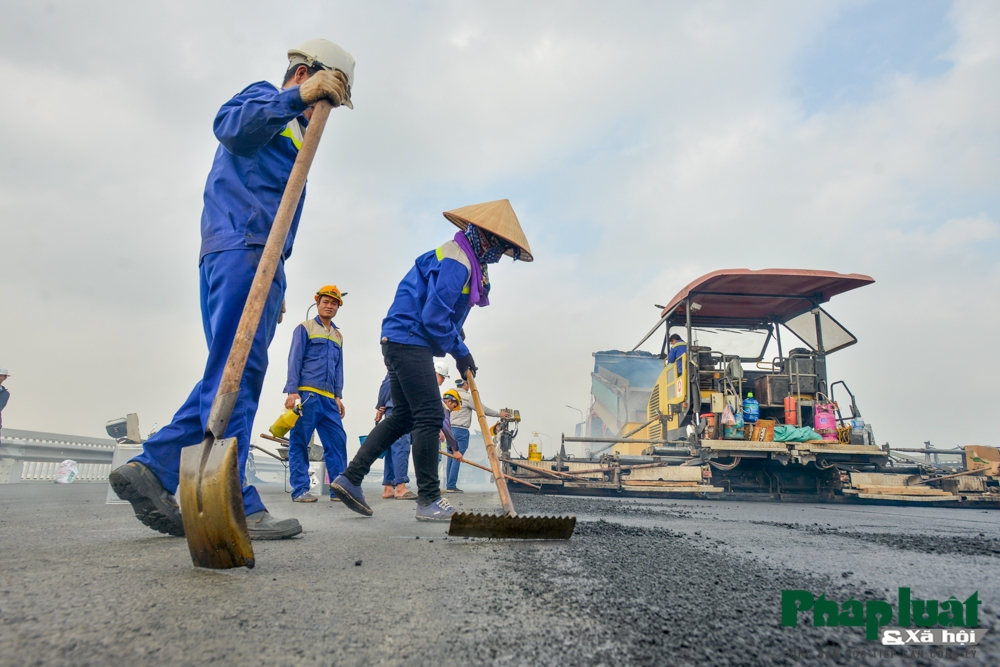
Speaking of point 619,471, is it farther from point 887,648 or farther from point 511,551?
point 887,648

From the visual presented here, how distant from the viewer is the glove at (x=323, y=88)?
6.98 feet

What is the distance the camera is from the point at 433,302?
299cm

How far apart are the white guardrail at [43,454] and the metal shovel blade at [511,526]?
8379mm

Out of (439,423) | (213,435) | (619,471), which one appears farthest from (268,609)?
(619,471)

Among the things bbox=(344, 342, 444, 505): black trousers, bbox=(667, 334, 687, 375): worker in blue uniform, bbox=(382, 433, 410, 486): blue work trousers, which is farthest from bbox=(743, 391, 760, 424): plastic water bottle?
bbox=(344, 342, 444, 505): black trousers

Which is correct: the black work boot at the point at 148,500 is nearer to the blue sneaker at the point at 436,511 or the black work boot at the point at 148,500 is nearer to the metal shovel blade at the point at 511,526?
the metal shovel blade at the point at 511,526

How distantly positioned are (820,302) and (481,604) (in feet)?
27.1

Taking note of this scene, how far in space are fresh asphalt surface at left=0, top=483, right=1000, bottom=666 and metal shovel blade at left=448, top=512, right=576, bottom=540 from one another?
68mm

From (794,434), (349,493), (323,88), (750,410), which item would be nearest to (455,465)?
(750,410)

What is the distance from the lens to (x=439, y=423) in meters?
3.02

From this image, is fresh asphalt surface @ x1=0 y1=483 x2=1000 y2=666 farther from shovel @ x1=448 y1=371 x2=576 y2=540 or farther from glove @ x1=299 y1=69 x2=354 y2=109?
glove @ x1=299 y1=69 x2=354 y2=109

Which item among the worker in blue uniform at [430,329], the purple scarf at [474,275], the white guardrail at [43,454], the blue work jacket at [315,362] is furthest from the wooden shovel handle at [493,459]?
the white guardrail at [43,454]

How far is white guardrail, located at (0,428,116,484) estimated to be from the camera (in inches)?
308

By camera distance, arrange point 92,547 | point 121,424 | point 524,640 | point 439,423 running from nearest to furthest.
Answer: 1. point 524,640
2. point 92,547
3. point 439,423
4. point 121,424
